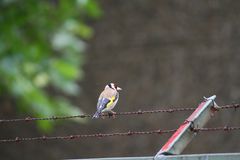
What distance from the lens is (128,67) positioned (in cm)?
1476

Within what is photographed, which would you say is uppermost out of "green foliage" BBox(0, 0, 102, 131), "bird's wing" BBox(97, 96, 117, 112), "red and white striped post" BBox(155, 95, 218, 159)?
"green foliage" BBox(0, 0, 102, 131)

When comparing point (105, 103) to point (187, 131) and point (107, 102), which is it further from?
point (187, 131)

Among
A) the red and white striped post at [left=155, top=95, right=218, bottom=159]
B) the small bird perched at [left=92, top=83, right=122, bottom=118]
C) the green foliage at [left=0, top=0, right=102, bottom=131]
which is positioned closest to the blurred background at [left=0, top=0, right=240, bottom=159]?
the green foliage at [left=0, top=0, right=102, bottom=131]

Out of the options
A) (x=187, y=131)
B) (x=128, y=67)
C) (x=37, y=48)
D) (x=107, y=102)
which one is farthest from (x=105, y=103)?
(x=128, y=67)

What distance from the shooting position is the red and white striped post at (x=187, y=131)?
5.09 metres

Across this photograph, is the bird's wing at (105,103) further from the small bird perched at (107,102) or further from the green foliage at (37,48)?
the green foliage at (37,48)

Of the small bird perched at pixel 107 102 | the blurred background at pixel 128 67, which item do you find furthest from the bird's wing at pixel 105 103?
the blurred background at pixel 128 67

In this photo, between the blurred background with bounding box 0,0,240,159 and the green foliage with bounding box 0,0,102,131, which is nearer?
the green foliage with bounding box 0,0,102,131

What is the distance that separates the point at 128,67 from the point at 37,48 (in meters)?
2.71

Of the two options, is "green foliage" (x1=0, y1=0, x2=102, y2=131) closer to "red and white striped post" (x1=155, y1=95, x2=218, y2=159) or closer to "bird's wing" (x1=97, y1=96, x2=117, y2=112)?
"bird's wing" (x1=97, y1=96, x2=117, y2=112)

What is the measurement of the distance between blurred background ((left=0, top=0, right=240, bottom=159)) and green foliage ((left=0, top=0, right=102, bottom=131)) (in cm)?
2

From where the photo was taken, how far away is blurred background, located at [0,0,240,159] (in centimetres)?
1281

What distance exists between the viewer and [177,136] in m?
5.13

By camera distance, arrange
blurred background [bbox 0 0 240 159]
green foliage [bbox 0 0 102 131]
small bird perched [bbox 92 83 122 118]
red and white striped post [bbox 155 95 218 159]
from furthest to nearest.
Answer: blurred background [bbox 0 0 240 159] → green foliage [bbox 0 0 102 131] → small bird perched [bbox 92 83 122 118] → red and white striped post [bbox 155 95 218 159]
